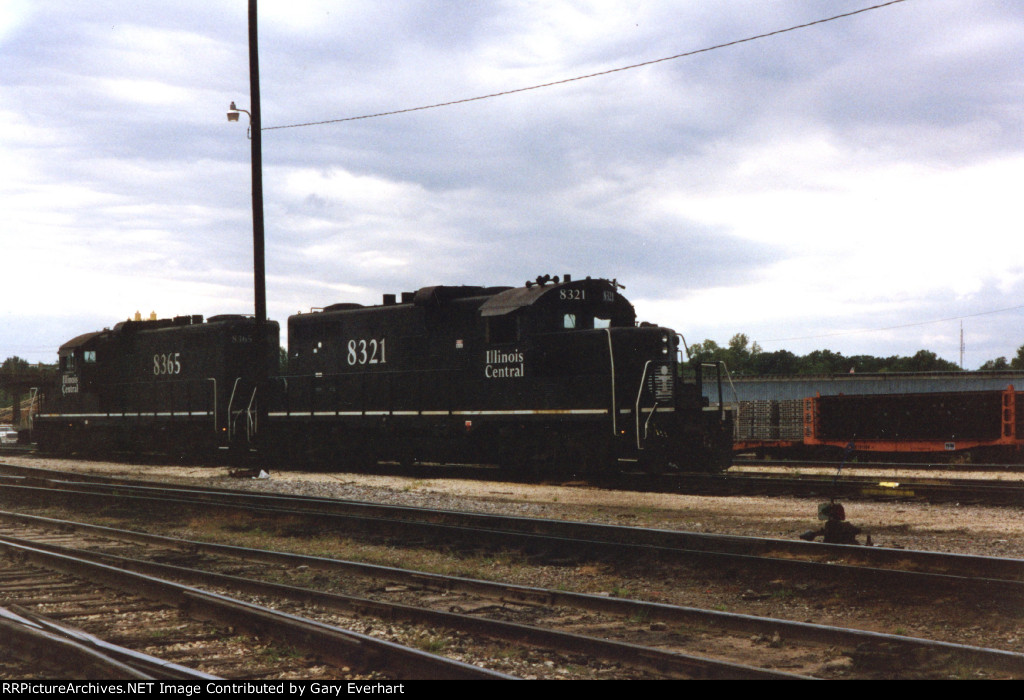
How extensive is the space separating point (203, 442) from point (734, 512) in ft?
50.6

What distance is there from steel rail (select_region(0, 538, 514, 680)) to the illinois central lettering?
9370mm

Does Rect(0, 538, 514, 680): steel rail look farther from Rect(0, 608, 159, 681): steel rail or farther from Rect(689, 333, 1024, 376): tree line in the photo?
Rect(689, 333, 1024, 376): tree line

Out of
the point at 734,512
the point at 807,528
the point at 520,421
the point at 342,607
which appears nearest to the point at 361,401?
the point at 520,421

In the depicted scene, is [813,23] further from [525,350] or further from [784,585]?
[784,585]

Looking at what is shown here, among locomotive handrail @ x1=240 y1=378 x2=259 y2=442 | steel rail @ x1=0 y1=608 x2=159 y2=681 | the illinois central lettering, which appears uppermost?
the illinois central lettering

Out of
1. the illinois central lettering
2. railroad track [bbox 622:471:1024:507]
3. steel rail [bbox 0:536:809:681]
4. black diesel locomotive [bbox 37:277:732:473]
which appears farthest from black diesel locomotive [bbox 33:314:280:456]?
steel rail [bbox 0:536:809:681]

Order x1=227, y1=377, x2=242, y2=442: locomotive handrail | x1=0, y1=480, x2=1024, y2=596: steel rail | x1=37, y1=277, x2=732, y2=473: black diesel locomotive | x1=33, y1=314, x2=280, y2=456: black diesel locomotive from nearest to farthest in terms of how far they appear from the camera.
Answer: x1=0, y1=480, x2=1024, y2=596: steel rail
x1=37, y1=277, x2=732, y2=473: black diesel locomotive
x1=227, y1=377, x2=242, y2=442: locomotive handrail
x1=33, y1=314, x2=280, y2=456: black diesel locomotive

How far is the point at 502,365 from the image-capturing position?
16.4 metres

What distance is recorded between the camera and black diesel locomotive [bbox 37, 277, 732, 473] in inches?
594

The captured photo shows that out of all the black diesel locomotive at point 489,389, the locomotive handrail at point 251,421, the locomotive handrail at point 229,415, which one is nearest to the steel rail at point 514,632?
the black diesel locomotive at point 489,389

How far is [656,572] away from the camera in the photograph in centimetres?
799

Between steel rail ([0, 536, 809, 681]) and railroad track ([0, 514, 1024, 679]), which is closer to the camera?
steel rail ([0, 536, 809, 681])

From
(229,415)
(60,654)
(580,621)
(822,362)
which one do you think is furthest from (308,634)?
(822,362)

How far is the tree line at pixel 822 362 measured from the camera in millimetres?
74250
